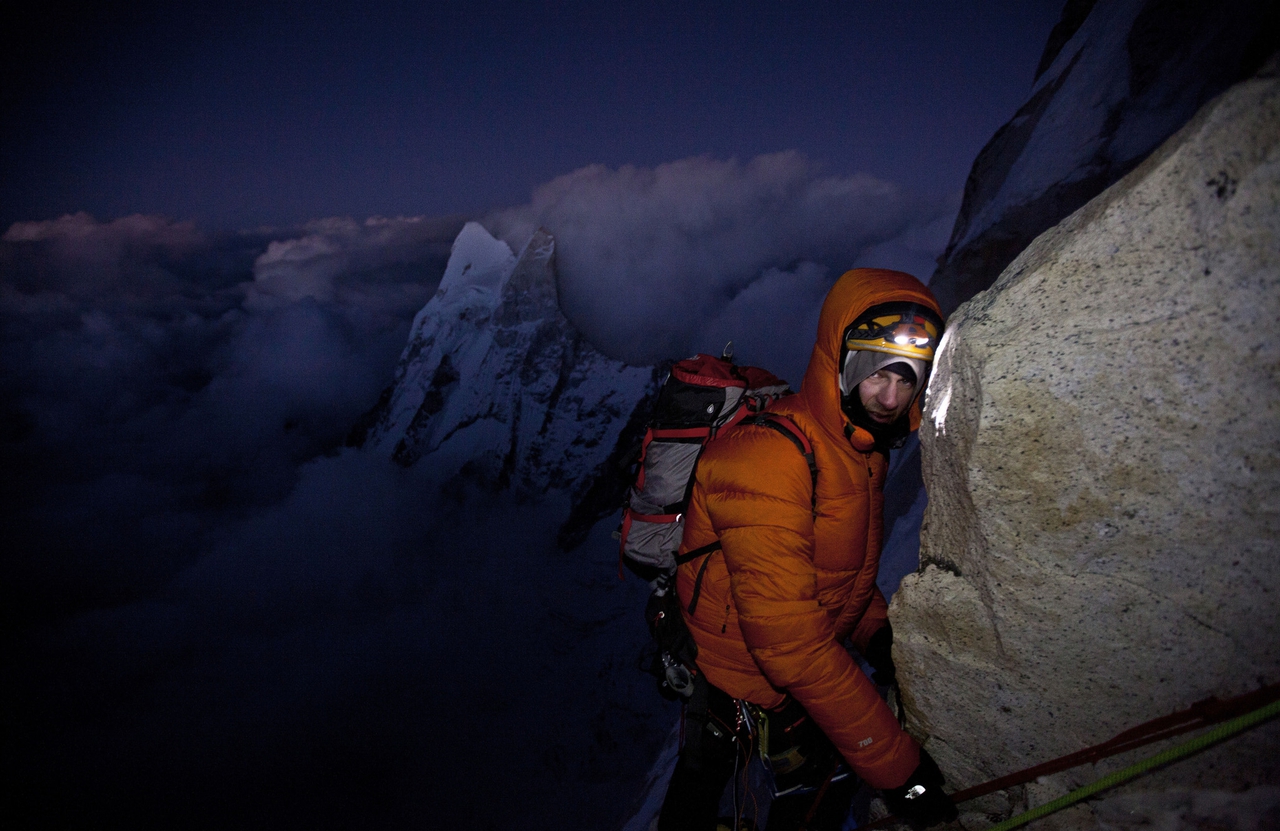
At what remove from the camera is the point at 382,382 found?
7092 inches

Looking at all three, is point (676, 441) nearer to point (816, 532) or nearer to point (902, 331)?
point (816, 532)

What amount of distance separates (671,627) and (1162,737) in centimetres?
235

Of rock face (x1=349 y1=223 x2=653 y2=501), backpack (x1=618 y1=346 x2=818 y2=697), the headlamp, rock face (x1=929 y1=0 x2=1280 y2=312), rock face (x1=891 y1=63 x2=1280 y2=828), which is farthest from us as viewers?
rock face (x1=349 y1=223 x2=653 y2=501)

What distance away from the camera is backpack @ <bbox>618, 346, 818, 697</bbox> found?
3.23m

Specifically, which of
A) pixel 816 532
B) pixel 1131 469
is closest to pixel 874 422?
pixel 816 532

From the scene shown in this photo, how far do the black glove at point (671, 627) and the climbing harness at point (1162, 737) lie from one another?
158 centimetres

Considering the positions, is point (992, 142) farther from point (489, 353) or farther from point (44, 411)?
point (44, 411)

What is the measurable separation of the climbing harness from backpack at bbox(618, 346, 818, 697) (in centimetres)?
163

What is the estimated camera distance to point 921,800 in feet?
7.69

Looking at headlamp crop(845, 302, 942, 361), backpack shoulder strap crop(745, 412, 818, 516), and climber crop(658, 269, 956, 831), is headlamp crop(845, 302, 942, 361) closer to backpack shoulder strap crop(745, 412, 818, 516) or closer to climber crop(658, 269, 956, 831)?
climber crop(658, 269, 956, 831)

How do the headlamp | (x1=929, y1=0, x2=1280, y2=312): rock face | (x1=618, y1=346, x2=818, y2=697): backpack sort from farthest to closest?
(x1=929, y1=0, x2=1280, y2=312): rock face → (x1=618, y1=346, x2=818, y2=697): backpack → the headlamp

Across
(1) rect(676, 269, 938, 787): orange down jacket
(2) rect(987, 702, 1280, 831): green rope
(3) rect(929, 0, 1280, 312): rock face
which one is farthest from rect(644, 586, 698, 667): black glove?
(3) rect(929, 0, 1280, 312): rock face

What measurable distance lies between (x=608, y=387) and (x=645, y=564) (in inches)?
3811

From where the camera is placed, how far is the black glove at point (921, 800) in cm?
234
